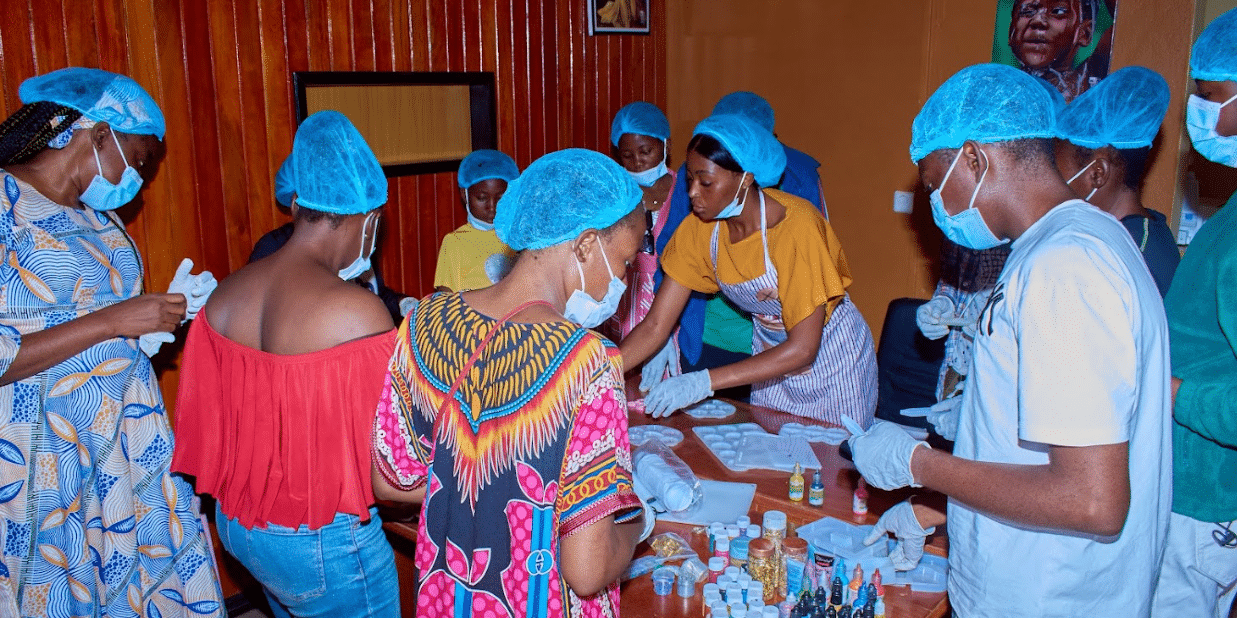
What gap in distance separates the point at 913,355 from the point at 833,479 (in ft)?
4.34

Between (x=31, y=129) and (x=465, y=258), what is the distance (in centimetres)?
194

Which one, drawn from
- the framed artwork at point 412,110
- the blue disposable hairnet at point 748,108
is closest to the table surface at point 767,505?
the blue disposable hairnet at point 748,108

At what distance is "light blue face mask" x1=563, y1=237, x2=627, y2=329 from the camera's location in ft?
5.16

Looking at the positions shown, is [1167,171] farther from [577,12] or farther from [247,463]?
[247,463]

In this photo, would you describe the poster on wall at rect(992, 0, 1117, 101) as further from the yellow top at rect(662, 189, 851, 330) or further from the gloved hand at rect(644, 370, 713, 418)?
the gloved hand at rect(644, 370, 713, 418)

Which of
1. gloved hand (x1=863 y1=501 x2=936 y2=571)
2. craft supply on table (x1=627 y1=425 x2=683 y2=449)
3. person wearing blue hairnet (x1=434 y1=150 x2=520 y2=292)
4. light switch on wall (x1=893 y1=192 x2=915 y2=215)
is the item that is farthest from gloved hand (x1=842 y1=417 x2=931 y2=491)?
light switch on wall (x1=893 y1=192 x2=915 y2=215)

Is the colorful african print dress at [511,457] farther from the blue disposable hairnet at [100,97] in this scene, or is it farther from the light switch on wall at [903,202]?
the light switch on wall at [903,202]

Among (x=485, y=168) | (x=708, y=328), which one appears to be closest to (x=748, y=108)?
(x=708, y=328)

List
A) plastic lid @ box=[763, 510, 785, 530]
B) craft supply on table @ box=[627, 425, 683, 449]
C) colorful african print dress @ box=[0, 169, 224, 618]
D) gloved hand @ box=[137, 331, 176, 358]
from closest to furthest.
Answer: plastic lid @ box=[763, 510, 785, 530], colorful african print dress @ box=[0, 169, 224, 618], gloved hand @ box=[137, 331, 176, 358], craft supply on table @ box=[627, 425, 683, 449]

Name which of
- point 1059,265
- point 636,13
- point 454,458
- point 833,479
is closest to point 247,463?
point 454,458

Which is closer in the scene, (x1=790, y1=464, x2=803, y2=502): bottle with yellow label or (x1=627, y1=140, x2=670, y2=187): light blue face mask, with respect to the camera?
(x1=790, y1=464, x2=803, y2=502): bottle with yellow label

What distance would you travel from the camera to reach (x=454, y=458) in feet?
4.79

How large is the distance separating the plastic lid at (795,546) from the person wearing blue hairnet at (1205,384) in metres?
0.79

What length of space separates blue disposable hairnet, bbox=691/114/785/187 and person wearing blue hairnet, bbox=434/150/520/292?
141 cm
